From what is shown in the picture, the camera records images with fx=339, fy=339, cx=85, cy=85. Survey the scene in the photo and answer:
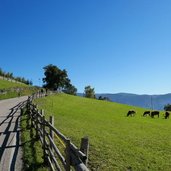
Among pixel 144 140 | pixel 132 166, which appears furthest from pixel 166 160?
pixel 144 140

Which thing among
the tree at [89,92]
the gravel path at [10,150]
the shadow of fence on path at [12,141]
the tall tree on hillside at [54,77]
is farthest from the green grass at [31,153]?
the tree at [89,92]

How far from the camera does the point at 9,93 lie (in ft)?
235

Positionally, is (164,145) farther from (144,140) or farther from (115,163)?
(115,163)

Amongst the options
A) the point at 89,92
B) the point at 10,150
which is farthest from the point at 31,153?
the point at 89,92

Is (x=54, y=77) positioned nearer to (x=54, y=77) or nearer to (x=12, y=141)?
(x=54, y=77)

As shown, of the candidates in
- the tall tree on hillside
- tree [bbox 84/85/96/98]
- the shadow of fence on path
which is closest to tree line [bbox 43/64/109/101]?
the tall tree on hillside

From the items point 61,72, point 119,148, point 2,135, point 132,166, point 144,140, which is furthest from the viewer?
point 61,72

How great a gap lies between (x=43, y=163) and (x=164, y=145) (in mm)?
9785

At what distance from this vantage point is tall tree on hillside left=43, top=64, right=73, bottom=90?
13975cm

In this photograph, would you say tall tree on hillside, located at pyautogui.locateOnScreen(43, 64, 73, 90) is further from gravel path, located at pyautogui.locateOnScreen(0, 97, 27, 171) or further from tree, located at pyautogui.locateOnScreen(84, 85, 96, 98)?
gravel path, located at pyautogui.locateOnScreen(0, 97, 27, 171)

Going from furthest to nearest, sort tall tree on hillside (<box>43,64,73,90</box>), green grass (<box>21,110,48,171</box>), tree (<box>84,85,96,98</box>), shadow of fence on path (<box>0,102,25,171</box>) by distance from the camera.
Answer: tree (<box>84,85,96,98</box>) → tall tree on hillside (<box>43,64,73,90</box>) → shadow of fence on path (<box>0,102,25,171</box>) → green grass (<box>21,110,48,171</box>)

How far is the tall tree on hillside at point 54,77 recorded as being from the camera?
13975cm

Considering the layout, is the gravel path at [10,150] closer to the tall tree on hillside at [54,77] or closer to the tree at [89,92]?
the tall tree on hillside at [54,77]

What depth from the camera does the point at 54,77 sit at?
140m
